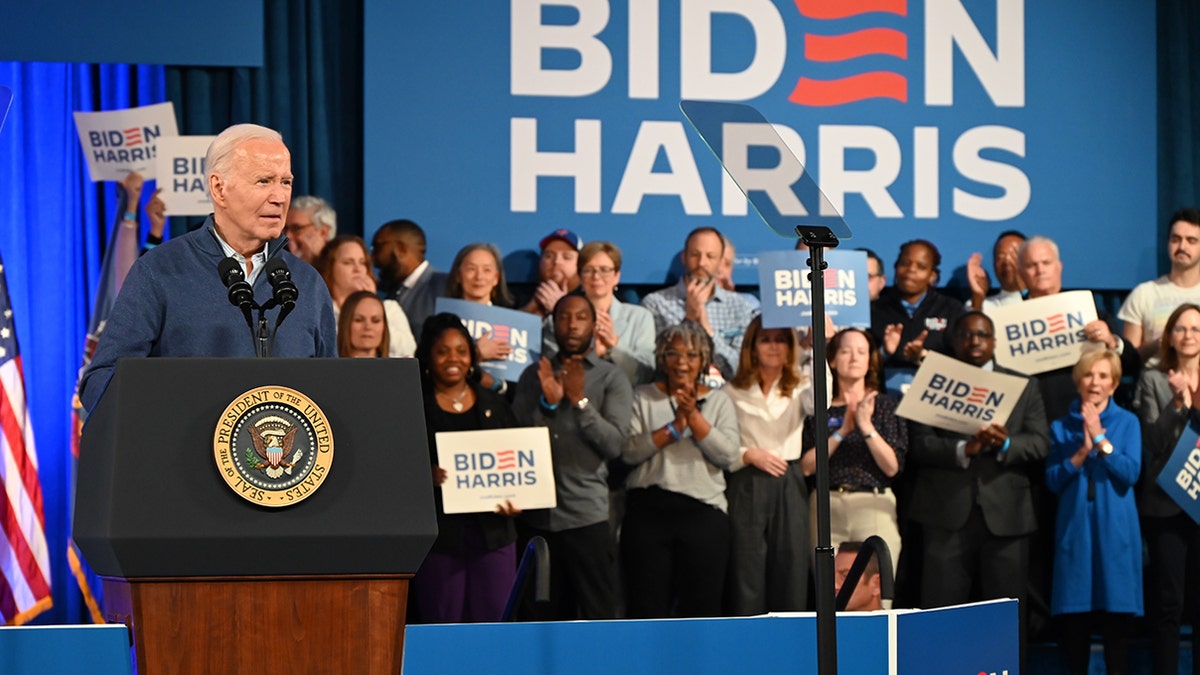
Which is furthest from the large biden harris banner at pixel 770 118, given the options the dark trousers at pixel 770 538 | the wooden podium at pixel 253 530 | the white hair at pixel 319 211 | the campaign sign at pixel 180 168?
the wooden podium at pixel 253 530

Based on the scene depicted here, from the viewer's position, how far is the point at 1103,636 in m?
6.00

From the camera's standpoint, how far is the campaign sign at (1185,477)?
19.1 ft

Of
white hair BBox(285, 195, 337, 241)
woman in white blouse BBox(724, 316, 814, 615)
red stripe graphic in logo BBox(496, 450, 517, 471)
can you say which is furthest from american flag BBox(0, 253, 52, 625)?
woman in white blouse BBox(724, 316, 814, 615)

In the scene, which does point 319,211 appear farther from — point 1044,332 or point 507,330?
point 1044,332

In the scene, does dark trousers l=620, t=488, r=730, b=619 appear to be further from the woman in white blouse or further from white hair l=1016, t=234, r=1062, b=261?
white hair l=1016, t=234, r=1062, b=261

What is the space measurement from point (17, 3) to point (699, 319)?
3.24 metres

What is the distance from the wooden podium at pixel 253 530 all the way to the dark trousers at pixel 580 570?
3.61 m

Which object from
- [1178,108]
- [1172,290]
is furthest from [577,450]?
[1178,108]

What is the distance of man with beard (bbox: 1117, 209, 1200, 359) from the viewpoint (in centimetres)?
643

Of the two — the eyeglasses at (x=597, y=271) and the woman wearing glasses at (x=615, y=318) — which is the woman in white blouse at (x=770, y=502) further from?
the eyeglasses at (x=597, y=271)

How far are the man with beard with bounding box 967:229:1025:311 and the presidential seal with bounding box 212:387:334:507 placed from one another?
16.2ft

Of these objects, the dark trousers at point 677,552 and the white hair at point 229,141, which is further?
the dark trousers at point 677,552

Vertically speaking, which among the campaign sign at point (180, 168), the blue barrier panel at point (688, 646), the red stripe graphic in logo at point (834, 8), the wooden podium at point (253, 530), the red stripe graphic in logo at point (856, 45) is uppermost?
the red stripe graphic in logo at point (834, 8)

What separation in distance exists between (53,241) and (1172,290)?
484cm
